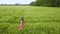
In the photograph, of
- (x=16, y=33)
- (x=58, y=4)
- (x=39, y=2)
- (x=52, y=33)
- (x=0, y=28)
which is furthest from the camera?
(x=39, y=2)

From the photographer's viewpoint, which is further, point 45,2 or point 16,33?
point 45,2

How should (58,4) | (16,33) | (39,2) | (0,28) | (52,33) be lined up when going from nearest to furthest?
1. (16,33)
2. (52,33)
3. (0,28)
4. (58,4)
5. (39,2)

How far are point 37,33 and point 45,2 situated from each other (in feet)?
90.2

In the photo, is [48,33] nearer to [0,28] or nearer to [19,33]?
[19,33]

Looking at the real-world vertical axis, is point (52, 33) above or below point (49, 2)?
above

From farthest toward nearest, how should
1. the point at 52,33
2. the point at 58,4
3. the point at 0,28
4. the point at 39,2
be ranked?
the point at 39,2, the point at 58,4, the point at 0,28, the point at 52,33

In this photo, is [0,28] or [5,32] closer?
[5,32]

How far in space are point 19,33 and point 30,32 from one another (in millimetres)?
623

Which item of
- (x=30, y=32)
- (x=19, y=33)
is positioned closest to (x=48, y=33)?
(x=30, y=32)

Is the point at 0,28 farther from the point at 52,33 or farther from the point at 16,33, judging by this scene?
the point at 52,33

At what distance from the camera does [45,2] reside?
3581 centimetres

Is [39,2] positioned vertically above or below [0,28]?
below

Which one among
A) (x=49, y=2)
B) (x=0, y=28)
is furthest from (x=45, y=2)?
(x=0, y=28)

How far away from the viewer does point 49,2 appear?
116ft
